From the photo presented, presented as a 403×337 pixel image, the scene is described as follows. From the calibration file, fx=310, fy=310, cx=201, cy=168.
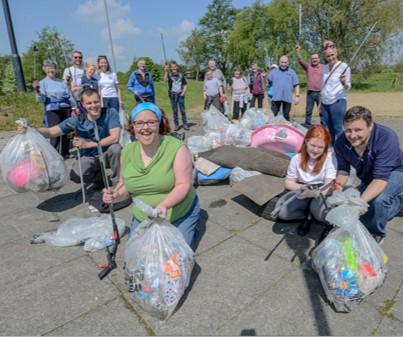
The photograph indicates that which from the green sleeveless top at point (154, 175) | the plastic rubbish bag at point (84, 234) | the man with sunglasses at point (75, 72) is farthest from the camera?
the man with sunglasses at point (75, 72)

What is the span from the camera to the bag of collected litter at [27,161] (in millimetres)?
3275

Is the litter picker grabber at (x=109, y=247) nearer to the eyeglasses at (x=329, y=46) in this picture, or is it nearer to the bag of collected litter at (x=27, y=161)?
the bag of collected litter at (x=27, y=161)

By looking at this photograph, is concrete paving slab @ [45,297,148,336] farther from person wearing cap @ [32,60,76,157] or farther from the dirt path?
the dirt path

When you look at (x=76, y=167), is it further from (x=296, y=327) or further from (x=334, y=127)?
(x=334, y=127)

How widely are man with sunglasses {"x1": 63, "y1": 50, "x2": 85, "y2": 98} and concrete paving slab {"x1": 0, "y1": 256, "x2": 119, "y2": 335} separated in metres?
4.29

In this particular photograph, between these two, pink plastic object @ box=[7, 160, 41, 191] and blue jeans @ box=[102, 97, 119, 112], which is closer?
pink plastic object @ box=[7, 160, 41, 191]

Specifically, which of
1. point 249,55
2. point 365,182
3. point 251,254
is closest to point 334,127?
point 365,182

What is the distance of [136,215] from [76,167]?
157 cm

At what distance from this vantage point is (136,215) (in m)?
2.51

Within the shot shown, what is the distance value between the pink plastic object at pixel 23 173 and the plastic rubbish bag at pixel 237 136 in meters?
2.78

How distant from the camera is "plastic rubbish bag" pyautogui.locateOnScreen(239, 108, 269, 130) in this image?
5.41 metres


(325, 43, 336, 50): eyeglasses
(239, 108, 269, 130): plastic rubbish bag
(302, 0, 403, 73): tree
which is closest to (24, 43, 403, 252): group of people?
(325, 43, 336, 50): eyeglasses

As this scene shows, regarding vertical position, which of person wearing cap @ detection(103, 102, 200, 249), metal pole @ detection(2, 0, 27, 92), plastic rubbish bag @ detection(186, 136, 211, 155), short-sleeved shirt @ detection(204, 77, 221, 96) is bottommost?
plastic rubbish bag @ detection(186, 136, 211, 155)

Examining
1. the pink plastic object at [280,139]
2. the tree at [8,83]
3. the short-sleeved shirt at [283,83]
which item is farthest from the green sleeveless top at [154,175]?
the tree at [8,83]
